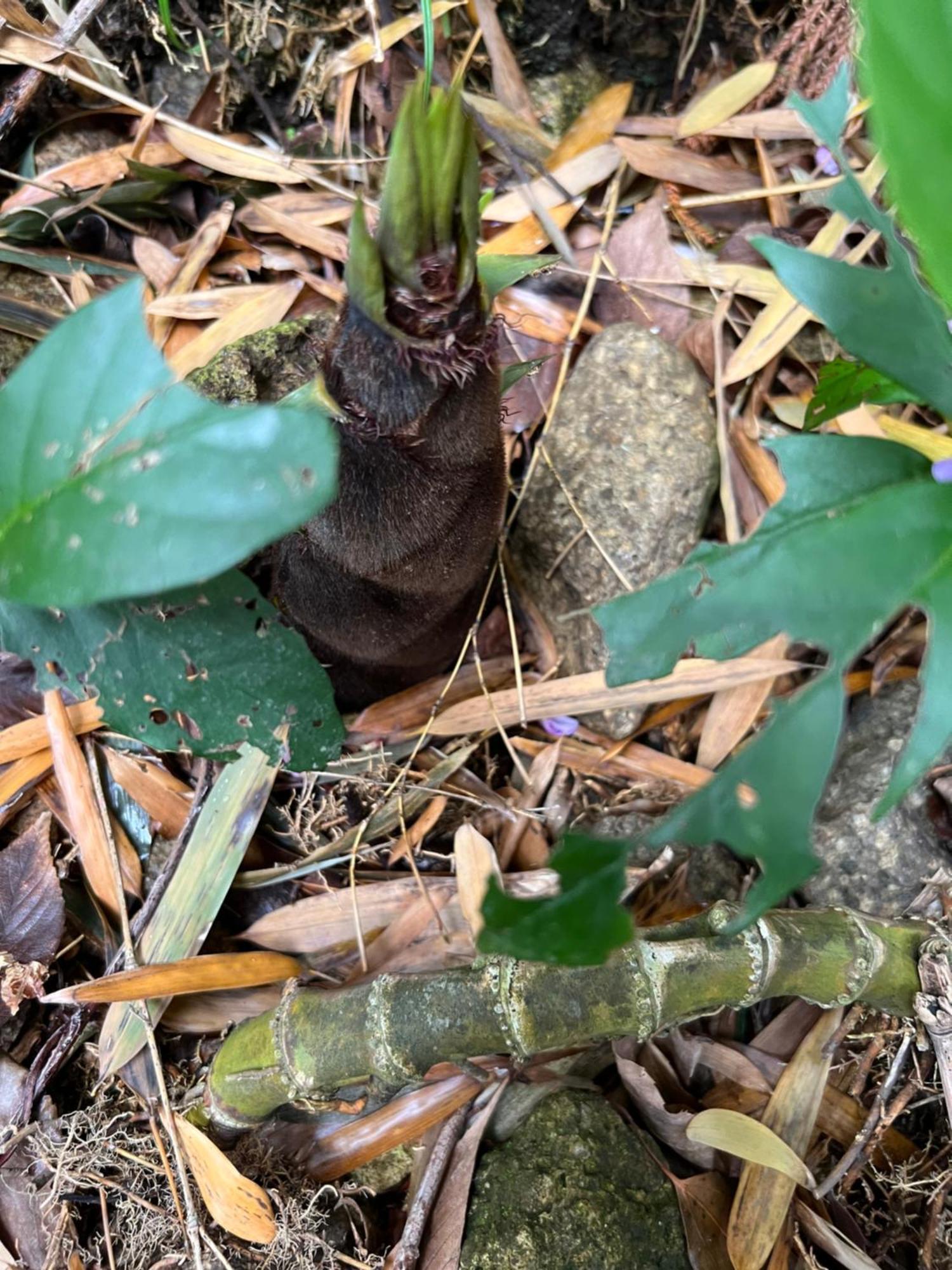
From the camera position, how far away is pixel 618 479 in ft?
3.87

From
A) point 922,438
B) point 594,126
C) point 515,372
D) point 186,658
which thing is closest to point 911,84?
point 515,372

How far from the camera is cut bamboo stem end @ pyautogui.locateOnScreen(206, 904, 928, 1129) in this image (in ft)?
2.68

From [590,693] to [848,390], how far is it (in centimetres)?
46

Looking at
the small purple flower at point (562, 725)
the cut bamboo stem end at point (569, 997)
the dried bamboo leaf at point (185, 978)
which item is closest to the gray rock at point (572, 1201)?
the cut bamboo stem end at point (569, 997)

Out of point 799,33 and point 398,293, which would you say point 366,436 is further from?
point 799,33

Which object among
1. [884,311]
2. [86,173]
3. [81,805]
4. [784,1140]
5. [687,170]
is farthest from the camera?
[687,170]

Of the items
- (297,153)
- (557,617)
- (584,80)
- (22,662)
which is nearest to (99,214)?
(297,153)

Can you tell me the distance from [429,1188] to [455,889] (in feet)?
1.02

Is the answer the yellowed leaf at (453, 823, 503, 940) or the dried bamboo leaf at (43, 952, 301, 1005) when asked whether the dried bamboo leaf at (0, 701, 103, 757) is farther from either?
the yellowed leaf at (453, 823, 503, 940)

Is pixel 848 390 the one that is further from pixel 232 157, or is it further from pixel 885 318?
pixel 232 157

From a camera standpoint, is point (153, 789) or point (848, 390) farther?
point (153, 789)

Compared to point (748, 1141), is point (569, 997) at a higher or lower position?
higher

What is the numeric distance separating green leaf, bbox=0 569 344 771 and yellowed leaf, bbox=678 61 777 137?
41.2 inches

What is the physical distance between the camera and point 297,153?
1299 mm
